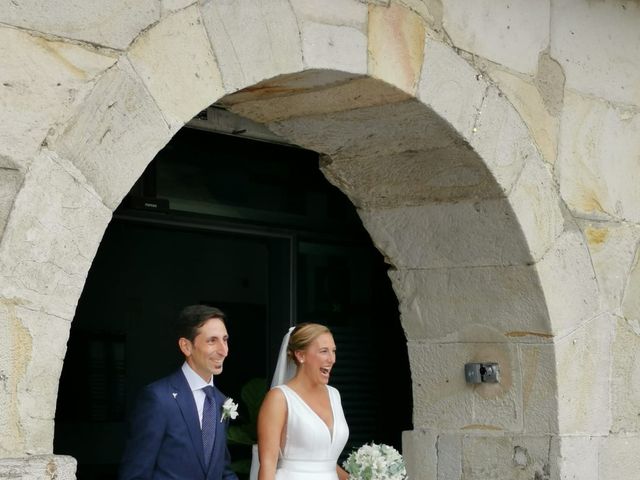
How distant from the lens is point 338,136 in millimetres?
4969

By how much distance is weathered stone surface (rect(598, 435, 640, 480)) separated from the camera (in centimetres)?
526

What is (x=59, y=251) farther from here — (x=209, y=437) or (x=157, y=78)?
(x=209, y=437)

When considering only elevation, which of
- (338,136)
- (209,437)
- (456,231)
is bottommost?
(209,437)

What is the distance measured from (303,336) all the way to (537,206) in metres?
1.13

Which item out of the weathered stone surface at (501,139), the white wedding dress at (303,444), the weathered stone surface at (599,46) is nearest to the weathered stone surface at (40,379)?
the white wedding dress at (303,444)

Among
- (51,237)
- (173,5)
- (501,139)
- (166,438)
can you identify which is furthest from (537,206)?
(51,237)

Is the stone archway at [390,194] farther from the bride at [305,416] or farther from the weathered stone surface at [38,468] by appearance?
the bride at [305,416]

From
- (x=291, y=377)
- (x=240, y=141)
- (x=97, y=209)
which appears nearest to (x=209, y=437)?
(x=291, y=377)

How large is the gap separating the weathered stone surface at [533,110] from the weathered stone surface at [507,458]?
3.78 feet

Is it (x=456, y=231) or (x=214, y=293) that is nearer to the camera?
(x=456, y=231)

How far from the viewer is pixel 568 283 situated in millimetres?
5199

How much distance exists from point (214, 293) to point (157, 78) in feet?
9.05

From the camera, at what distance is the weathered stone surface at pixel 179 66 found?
364 cm

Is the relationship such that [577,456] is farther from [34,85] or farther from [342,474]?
[34,85]
